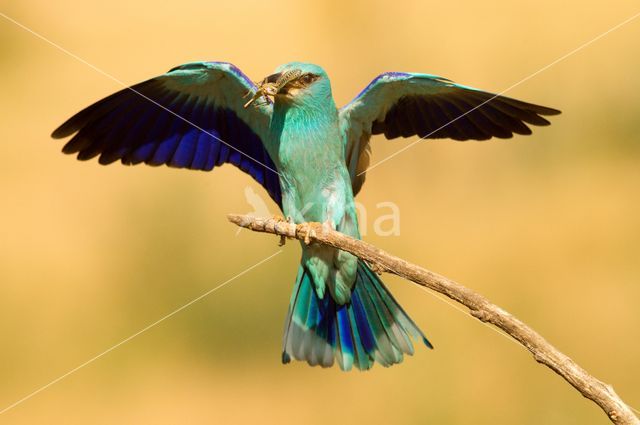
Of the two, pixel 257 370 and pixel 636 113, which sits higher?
pixel 636 113

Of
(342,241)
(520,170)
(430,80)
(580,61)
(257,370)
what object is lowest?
(257,370)

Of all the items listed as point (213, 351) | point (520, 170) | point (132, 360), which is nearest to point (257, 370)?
point (213, 351)

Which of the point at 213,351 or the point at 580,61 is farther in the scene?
the point at 580,61

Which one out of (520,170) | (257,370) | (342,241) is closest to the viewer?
(342,241)

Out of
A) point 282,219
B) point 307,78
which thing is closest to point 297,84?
point 307,78

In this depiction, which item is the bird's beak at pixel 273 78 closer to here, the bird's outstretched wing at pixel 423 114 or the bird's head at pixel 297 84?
the bird's head at pixel 297 84

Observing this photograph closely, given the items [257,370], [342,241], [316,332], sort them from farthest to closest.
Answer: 1. [257,370]
2. [316,332]
3. [342,241]

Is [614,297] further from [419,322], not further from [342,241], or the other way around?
[342,241]

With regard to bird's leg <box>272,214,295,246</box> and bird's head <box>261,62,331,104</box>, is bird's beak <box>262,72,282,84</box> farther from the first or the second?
bird's leg <box>272,214,295,246</box>

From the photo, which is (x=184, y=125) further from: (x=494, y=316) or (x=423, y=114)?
(x=494, y=316)
